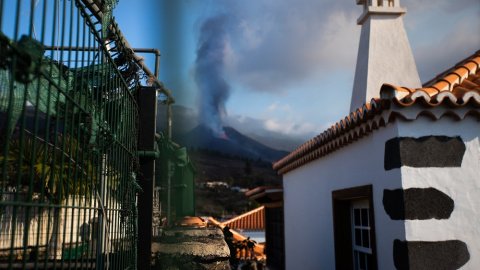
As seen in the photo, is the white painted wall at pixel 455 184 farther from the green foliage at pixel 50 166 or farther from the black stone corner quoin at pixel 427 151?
the green foliage at pixel 50 166

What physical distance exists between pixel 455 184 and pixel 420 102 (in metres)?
0.80

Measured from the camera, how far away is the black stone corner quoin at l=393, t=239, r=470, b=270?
3.39 metres

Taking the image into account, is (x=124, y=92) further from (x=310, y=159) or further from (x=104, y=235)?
(x=310, y=159)

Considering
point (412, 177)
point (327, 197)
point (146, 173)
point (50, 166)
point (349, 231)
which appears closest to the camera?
point (50, 166)

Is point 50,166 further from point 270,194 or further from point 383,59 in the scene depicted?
point 383,59

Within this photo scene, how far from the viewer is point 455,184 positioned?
3.57 m

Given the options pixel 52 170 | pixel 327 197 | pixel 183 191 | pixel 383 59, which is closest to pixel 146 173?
pixel 183 191

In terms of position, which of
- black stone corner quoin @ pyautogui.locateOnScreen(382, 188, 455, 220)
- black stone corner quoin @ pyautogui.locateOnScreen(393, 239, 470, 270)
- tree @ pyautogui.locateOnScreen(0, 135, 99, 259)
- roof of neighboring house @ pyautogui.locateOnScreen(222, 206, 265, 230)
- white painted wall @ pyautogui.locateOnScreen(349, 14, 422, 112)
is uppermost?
white painted wall @ pyautogui.locateOnScreen(349, 14, 422, 112)

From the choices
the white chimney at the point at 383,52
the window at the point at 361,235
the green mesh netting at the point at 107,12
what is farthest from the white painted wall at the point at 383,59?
the green mesh netting at the point at 107,12

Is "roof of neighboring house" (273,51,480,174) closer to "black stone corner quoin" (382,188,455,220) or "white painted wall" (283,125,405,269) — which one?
"white painted wall" (283,125,405,269)

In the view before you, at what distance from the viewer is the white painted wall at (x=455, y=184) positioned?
346 centimetres

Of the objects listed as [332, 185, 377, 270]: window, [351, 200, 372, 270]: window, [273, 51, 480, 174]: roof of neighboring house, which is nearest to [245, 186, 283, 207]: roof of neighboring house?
[332, 185, 377, 270]: window

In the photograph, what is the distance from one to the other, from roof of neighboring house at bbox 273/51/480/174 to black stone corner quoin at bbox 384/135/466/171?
206 millimetres

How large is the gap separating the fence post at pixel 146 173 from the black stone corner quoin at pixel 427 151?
2.11 meters
